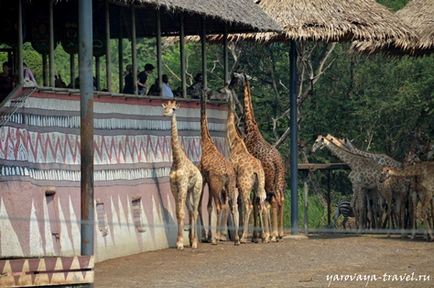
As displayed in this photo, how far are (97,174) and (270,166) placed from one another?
4.52m

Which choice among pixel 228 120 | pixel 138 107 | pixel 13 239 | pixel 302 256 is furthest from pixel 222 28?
pixel 13 239

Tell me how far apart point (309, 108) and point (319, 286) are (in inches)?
763

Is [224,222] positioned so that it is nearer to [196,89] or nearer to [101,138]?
[196,89]

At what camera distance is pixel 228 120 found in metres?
23.7

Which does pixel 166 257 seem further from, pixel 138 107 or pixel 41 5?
pixel 41 5

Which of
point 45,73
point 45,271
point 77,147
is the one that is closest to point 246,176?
point 45,73

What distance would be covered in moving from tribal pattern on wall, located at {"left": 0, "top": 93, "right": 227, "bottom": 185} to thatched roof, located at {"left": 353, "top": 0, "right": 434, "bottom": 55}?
10.8 ft

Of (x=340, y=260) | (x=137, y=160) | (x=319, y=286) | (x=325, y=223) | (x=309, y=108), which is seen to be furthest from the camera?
(x=309, y=108)

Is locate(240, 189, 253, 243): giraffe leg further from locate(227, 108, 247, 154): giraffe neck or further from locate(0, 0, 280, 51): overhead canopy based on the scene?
locate(0, 0, 280, 51): overhead canopy

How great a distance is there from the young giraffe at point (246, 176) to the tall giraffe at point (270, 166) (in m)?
0.41

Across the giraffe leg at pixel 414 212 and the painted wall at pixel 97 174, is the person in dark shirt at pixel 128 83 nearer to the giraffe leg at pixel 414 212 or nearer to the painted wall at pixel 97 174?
the painted wall at pixel 97 174

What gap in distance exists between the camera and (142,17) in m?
25.0

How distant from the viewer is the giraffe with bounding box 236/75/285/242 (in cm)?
2364

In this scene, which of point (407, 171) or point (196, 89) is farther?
point (196, 89)
